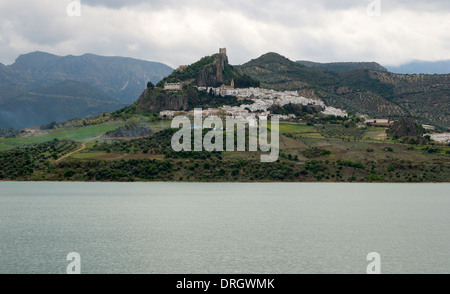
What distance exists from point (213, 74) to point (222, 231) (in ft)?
392

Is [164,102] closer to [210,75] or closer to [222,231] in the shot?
[210,75]

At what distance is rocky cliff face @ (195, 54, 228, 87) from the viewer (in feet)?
479

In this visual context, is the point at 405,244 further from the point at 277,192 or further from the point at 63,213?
the point at 277,192

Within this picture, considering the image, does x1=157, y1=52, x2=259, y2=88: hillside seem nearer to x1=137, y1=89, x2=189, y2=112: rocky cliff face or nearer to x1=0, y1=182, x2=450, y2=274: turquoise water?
x1=137, y1=89, x2=189, y2=112: rocky cliff face

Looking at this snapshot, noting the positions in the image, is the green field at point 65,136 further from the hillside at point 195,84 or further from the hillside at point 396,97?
the hillside at point 396,97

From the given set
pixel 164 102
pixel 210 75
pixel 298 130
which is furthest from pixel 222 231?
pixel 210 75

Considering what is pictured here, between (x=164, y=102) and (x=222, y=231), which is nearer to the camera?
(x=222, y=231)

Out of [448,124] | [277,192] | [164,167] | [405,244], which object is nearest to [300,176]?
[277,192]

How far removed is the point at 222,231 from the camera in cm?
3416

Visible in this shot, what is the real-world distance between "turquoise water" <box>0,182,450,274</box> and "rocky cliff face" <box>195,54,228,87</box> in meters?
87.7

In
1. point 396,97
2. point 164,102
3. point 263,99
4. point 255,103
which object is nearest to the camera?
point 164,102

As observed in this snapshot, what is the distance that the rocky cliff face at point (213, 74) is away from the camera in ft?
479

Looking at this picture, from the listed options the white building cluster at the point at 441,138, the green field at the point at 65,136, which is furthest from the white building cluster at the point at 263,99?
the green field at the point at 65,136

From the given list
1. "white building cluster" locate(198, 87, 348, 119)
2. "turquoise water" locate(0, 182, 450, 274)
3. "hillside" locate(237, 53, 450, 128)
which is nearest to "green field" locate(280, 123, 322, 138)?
"white building cluster" locate(198, 87, 348, 119)
